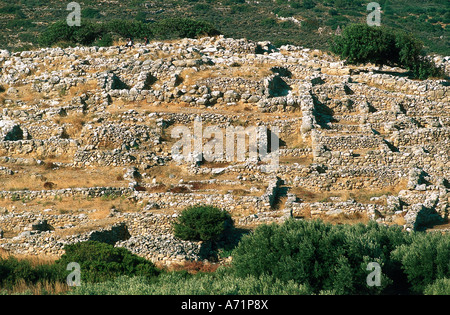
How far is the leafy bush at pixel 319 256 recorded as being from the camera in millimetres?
17203

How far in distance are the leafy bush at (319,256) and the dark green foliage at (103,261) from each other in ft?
9.22

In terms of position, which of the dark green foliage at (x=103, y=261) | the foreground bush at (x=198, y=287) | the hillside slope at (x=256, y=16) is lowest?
the dark green foliage at (x=103, y=261)

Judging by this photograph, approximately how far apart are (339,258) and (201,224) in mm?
5961

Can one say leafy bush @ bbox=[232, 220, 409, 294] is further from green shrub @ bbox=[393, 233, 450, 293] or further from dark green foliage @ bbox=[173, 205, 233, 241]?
dark green foliage @ bbox=[173, 205, 233, 241]

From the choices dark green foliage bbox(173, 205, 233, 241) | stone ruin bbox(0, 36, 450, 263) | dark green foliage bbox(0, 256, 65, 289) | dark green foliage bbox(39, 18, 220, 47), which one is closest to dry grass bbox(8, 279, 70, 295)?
dark green foliage bbox(0, 256, 65, 289)

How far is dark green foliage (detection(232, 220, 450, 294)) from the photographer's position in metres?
17.2

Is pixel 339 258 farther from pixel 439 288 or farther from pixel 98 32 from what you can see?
pixel 98 32

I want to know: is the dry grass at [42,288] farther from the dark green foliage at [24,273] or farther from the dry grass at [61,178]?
Result: the dry grass at [61,178]

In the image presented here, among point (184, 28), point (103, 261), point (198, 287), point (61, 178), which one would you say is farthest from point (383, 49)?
point (198, 287)

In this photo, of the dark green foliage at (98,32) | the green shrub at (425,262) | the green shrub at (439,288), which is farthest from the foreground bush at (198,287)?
the dark green foliage at (98,32)

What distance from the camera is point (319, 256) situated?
1791 cm

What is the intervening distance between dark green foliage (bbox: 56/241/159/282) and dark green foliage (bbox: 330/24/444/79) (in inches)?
973

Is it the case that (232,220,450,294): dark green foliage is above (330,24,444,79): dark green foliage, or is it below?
below
